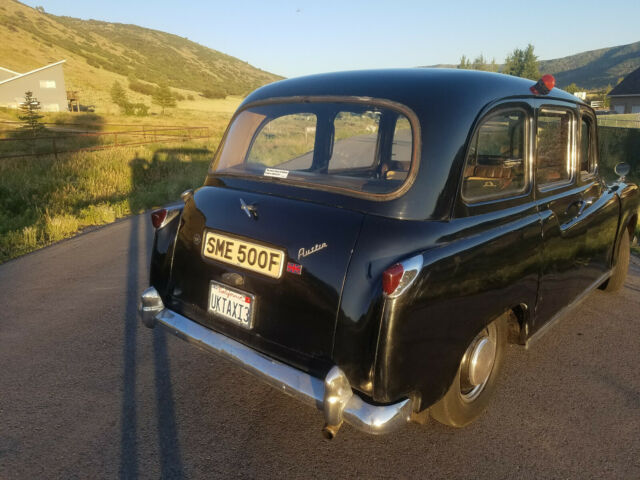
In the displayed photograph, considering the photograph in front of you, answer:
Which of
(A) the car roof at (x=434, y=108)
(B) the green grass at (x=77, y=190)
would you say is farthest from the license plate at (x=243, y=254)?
(B) the green grass at (x=77, y=190)

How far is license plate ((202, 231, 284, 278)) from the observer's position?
2.39 m

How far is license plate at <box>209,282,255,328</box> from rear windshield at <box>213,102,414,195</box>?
0.72 m

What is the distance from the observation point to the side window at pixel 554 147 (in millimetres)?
3027

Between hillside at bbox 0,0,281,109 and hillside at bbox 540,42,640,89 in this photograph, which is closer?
hillside at bbox 0,0,281,109

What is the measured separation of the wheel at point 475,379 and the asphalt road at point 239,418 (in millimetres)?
145

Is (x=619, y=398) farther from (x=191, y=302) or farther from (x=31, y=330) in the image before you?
(x=31, y=330)

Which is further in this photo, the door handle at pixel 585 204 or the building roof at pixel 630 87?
the building roof at pixel 630 87

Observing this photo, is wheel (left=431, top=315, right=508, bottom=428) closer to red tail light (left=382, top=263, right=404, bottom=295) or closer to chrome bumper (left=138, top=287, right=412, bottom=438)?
chrome bumper (left=138, top=287, right=412, bottom=438)

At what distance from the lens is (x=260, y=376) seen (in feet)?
7.75

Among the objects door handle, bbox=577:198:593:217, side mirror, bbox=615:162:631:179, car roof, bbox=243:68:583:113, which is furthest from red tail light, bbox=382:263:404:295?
side mirror, bbox=615:162:631:179

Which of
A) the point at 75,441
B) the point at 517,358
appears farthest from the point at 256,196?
the point at 517,358

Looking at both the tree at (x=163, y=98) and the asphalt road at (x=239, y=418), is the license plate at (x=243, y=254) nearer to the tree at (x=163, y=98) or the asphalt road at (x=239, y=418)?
the asphalt road at (x=239, y=418)

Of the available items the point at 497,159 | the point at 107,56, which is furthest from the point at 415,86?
the point at 107,56

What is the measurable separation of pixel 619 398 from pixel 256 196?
2656mm
